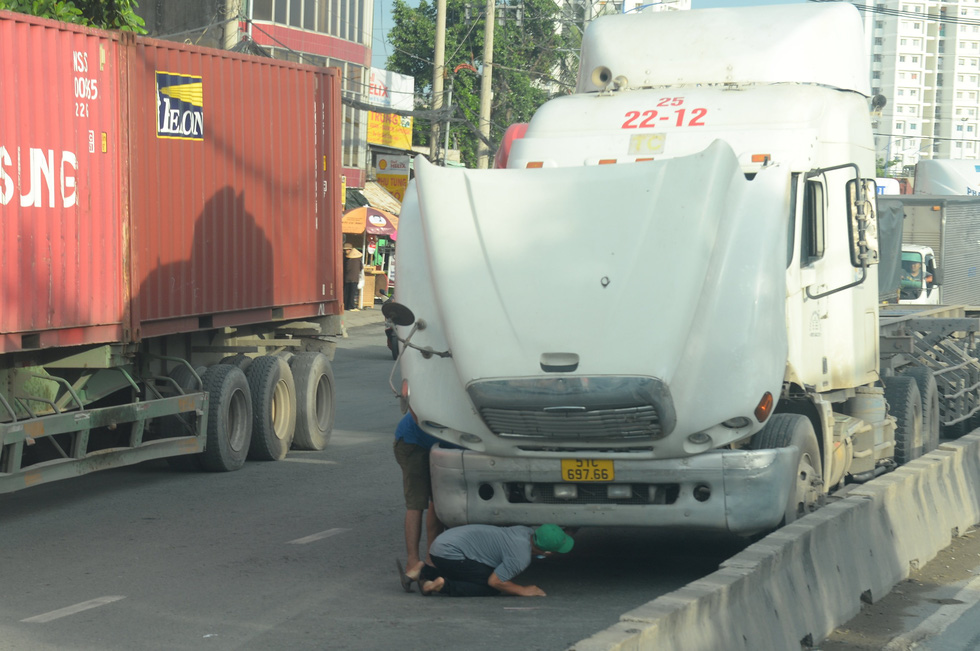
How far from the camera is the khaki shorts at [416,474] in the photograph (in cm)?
834

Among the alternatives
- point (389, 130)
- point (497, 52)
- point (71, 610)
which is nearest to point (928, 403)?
point (71, 610)

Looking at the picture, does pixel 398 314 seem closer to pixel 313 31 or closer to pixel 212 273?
pixel 212 273

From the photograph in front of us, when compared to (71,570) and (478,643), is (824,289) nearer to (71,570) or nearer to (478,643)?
(478,643)

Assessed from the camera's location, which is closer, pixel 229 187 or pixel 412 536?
pixel 412 536

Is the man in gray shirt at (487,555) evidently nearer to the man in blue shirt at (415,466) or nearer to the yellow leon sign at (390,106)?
the man in blue shirt at (415,466)

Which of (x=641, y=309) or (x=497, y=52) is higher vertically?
(x=497, y=52)

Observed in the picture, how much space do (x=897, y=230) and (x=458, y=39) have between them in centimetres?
4003

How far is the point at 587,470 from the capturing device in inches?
298

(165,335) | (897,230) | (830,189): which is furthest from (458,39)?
(830,189)

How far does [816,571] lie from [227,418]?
7.24 metres

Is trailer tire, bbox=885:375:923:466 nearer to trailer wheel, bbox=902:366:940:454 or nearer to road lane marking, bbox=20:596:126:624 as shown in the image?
trailer wheel, bbox=902:366:940:454

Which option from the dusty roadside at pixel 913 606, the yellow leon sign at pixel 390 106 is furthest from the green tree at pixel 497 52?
the dusty roadside at pixel 913 606

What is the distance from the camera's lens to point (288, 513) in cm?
1075

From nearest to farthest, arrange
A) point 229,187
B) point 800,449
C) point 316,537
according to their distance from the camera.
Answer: point 800,449, point 316,537, point 229,187
